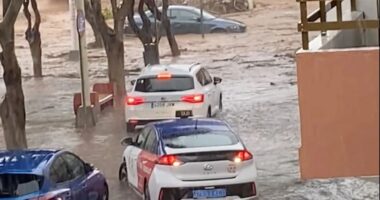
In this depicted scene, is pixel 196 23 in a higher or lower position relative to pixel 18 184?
higher

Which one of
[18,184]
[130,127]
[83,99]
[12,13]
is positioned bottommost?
[130,127]

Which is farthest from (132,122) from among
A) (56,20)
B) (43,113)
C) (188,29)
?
(56,20)

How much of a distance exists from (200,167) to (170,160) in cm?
45

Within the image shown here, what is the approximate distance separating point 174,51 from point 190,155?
2740 centimetres

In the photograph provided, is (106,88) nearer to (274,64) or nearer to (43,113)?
(43,113)

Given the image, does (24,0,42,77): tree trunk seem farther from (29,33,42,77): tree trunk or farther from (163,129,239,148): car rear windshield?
(163,129,239,148): car rear windshield

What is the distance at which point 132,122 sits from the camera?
23109mm

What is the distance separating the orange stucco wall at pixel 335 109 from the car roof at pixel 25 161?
6.22 metres

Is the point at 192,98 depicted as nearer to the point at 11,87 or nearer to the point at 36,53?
the point at 11,87

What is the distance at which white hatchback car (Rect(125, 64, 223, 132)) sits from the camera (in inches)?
890

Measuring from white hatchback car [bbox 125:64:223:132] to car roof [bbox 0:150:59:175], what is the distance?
824cm

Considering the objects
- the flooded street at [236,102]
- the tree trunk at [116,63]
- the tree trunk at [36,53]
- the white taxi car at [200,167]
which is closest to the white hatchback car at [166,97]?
the flooded street at [236,102]

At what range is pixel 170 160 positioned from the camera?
14.8 meters

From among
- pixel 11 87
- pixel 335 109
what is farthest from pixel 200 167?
pixel 335 109
